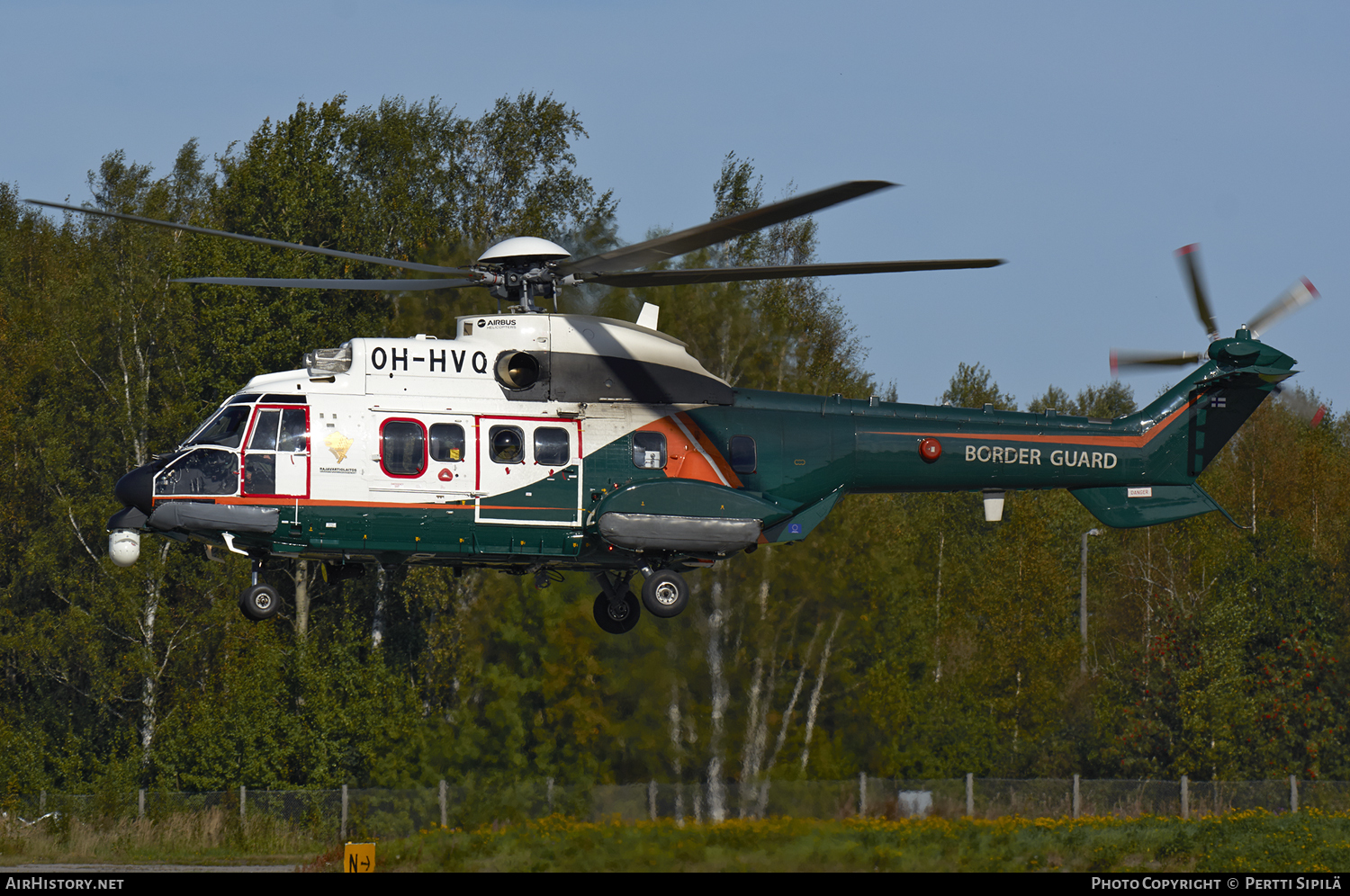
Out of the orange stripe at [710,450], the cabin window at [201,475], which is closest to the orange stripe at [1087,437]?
the orange stripe at [710,450]

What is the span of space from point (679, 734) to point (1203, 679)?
21.2 m

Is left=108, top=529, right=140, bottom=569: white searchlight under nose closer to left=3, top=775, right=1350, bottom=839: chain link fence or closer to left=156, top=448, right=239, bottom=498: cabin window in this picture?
left=156, top=448, right=239, bottom=498: cabin window

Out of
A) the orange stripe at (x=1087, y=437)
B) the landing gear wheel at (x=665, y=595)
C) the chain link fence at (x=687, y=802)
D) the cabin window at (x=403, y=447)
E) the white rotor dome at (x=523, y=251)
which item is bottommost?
the chain link fence at (x=687, y=802)

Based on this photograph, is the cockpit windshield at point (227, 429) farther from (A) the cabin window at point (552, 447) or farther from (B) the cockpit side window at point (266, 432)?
(A) the cabin window at point (552, 447)

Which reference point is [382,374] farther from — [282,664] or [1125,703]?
[1125,703]

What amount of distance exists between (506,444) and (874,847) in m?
8.20

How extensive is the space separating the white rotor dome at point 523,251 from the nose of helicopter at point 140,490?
4.94 meters

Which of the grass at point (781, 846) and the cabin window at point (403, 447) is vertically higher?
the cabin window at point (403, 447)

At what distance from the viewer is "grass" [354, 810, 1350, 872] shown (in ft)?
65.9

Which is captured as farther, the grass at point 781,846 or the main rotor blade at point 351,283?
the grass at point 781,846

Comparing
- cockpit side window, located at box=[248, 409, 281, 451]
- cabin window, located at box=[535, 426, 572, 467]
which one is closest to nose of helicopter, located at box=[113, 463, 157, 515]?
cockpit side window, located at box=[248, 409, 281, 451]

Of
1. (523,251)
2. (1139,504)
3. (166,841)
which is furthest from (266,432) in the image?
(166,841)

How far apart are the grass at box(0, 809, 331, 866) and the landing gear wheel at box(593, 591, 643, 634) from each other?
10.8 m

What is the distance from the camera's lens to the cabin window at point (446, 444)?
1898cm
